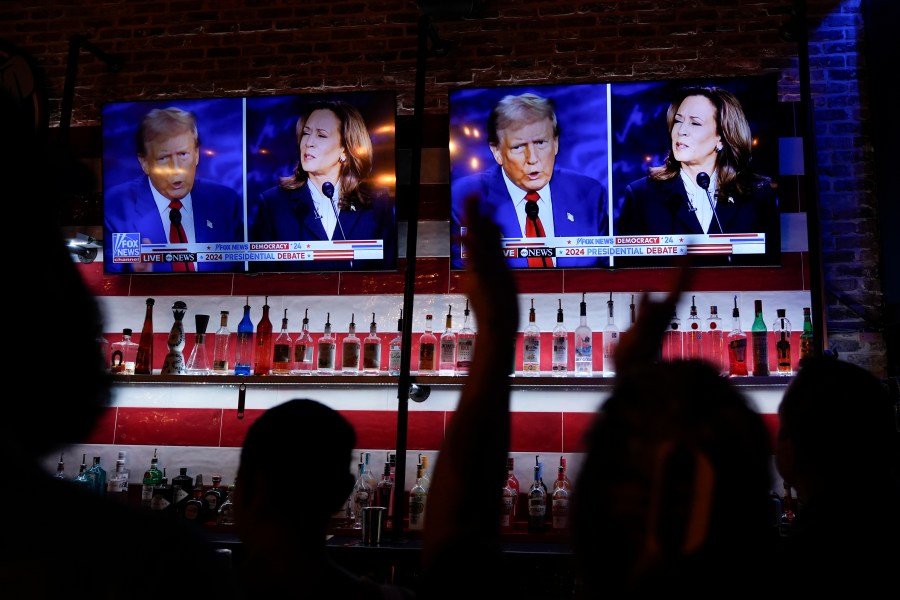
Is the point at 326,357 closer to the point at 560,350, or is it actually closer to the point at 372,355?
the point at 372,355

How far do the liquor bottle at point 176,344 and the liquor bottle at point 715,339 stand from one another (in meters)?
2.68

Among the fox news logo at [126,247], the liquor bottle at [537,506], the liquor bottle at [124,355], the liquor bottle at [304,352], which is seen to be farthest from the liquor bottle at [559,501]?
the fox news logo at [126,247]

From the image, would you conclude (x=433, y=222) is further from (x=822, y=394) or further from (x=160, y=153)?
(x=822, y=394)

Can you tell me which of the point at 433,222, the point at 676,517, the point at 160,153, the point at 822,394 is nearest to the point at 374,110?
the point at 433,222

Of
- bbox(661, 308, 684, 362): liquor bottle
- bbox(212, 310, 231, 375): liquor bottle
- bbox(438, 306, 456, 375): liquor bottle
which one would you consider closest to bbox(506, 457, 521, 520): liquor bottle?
bbox(438, 306, 456, 375): liquor bottle

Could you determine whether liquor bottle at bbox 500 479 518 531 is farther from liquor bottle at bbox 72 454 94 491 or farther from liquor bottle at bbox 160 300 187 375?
liquor bottle at bbox 72 454 94 491

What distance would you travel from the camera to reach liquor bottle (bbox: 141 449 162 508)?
4297 millimetres

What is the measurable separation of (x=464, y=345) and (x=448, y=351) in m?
0.13

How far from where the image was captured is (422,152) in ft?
14.7

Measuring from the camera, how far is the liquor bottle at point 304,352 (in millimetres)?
4262

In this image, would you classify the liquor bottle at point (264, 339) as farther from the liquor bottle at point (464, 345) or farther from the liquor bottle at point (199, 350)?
the liquor bottle at point (464, 345)

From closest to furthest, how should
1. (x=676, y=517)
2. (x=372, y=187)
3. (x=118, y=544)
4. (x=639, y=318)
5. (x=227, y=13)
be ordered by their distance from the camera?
(x=118, y=544), (x=676, y=517), (x=639, y=318), (x=372, y=187), (x=227, y=13)

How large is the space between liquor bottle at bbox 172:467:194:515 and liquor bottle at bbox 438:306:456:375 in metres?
1.44

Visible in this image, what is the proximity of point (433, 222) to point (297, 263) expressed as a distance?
77cm
